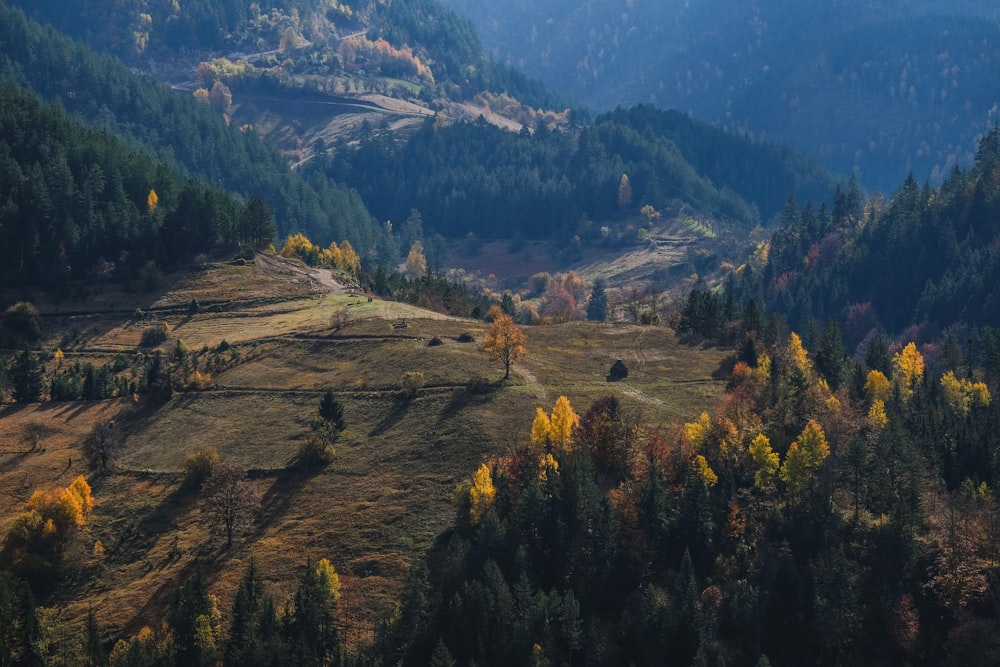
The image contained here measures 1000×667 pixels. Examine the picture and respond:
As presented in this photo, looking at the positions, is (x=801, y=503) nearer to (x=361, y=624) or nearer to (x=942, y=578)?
(x=942, y=578)

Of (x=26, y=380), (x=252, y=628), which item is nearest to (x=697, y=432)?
(x=252, y=628)

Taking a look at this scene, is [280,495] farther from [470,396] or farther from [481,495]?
[470,396]

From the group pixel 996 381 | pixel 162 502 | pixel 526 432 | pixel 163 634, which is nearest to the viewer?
pixel 163 634

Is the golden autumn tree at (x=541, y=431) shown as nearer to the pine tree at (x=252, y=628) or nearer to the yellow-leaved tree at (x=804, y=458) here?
the yellow-leaved tree at (x=804, y=458)

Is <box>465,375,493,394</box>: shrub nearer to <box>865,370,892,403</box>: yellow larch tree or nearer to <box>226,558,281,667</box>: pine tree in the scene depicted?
<box>226,558,281,667</box>: pine tree

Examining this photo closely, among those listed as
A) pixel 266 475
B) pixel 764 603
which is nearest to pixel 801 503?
pixel 764 603

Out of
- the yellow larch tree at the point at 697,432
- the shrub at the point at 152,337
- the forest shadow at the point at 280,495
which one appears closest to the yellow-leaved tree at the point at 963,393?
the yellow larch tree at the point at 697,432

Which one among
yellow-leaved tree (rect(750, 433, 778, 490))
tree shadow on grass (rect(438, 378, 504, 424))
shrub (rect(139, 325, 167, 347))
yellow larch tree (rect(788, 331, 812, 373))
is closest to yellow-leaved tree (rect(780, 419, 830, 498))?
yellow-leaved tree (rect(750, 433, 778, 490))
